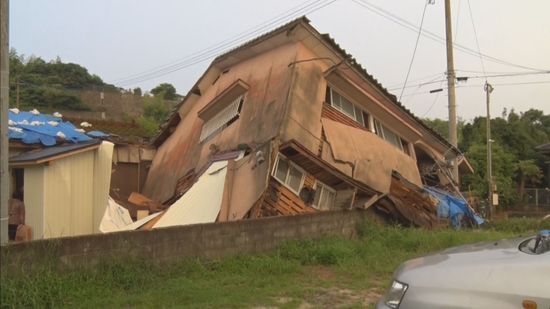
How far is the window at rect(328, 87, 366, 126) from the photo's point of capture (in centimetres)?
1582

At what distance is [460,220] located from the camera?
656 inches

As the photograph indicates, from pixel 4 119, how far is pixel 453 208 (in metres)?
13.8

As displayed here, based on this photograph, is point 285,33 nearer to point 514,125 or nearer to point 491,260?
point 491,260

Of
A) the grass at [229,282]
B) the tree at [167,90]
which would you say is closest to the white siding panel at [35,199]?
the grass at [229,282]

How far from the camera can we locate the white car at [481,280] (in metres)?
3.29

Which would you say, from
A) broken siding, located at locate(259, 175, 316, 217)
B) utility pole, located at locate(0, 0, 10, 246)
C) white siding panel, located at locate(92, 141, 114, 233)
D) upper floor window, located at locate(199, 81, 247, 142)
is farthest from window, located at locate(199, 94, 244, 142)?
utility pole, located at locate(0, 0, 10, 246)

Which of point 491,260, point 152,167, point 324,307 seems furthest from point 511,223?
point 491,260

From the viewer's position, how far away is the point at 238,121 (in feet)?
51.6

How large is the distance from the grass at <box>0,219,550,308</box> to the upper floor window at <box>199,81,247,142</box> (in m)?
6.86

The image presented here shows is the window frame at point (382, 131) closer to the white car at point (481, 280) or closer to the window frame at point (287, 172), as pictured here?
the window frame at point (287, 172)

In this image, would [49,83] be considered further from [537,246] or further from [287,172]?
[537,246]

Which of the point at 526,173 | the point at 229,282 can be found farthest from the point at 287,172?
the point at 526,173

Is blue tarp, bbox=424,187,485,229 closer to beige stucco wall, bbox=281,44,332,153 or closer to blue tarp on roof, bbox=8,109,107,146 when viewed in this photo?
beige stucco wall, bbox=281,44,332,153

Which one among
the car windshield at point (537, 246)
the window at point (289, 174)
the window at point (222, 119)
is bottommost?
the car windshield at point (537, 246)
